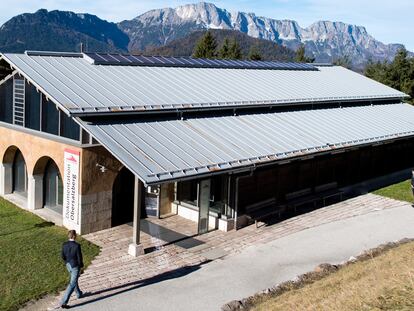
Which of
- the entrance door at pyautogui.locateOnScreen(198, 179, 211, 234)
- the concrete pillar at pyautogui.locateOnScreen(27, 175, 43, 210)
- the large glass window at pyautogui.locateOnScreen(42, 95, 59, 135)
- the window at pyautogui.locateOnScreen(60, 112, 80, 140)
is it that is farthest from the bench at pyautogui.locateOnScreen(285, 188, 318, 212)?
the concrete pillar at pyautogui.locateOnScreen(27, 175, 43, 210)

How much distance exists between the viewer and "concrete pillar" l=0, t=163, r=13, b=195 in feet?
72.1

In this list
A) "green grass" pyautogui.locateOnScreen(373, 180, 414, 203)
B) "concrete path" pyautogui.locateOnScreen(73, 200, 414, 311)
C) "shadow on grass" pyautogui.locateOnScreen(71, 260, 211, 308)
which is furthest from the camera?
→ "green grass" pyautogui.locateOnScreen(373, 180, 414, 203)

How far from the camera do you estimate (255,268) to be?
600 inches

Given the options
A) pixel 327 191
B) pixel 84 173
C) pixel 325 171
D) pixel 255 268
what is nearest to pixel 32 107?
pixel 84 173

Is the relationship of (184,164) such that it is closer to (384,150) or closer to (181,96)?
(181,96)

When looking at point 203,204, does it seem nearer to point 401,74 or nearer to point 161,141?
point 161,141

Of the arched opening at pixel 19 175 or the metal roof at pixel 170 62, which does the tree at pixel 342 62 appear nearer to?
the metal roof at pixel 170 62

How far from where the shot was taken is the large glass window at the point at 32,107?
1952 centimetres

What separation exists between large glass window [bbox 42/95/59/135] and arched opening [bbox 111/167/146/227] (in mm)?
2883

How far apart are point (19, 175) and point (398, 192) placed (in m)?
18.4

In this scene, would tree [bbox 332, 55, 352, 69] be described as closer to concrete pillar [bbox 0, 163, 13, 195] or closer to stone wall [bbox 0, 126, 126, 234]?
concrete pillar [bbox 0, 163, 13, 195]

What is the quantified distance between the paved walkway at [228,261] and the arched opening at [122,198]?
2840 mm

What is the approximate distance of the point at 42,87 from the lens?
55.7ft

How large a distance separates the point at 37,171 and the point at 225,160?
8004mm
